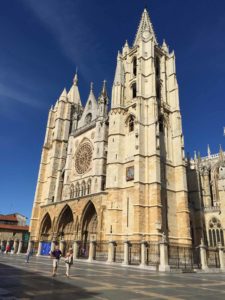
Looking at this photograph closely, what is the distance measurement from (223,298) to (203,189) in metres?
29.7

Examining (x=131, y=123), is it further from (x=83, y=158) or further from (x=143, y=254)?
(x=143, y=254)

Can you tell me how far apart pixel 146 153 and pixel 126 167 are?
2.68 metres

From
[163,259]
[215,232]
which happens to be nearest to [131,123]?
[215,232]

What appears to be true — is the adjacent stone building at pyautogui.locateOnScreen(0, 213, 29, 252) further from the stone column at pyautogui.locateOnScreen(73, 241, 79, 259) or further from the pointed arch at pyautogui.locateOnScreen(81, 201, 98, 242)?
the stone column at pyautogui.locateOnScreen(73, 241, 79, 259)

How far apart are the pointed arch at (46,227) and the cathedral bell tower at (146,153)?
1308cm

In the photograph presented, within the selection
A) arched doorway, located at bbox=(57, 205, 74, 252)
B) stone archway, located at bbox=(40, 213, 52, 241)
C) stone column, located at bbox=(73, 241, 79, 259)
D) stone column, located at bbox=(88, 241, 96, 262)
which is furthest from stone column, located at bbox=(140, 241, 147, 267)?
stone archway, located at bbox=(40, 213, 52, 241)

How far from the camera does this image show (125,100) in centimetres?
3192

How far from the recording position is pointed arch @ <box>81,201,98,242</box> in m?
27.8

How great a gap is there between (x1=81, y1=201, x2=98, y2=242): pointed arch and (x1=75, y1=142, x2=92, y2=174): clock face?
6.07 meters

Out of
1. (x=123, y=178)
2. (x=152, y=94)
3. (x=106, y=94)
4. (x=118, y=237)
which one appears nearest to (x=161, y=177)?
(x=123, y=178)

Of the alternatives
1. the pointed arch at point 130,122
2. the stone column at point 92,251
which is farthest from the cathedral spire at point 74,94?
the stone column at point 92,251

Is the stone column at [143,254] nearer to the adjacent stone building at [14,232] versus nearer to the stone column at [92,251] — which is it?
the stone column at [92,251]

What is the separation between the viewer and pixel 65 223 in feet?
105

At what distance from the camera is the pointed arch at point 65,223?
31167 mm
